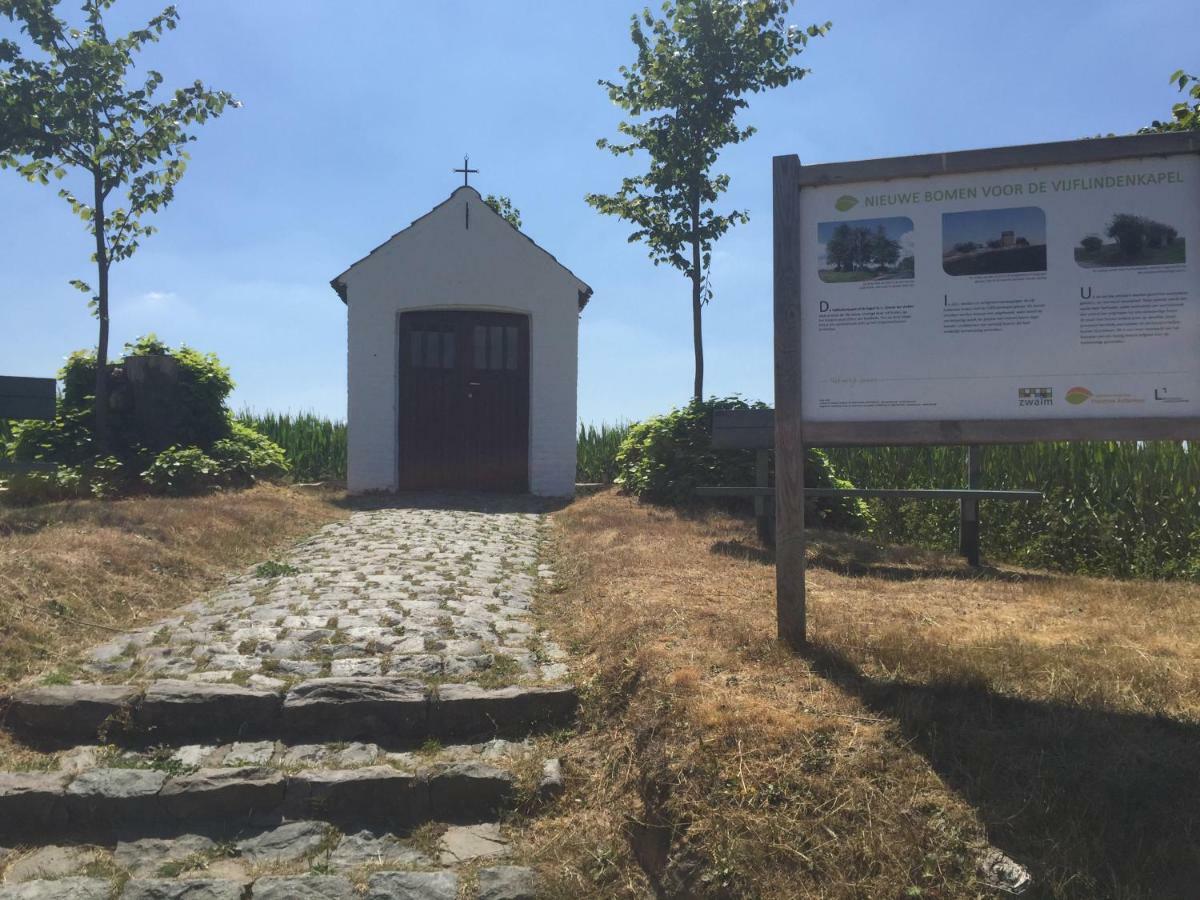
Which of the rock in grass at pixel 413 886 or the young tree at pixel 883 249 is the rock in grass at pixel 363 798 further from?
the young tree at pixel 883 249

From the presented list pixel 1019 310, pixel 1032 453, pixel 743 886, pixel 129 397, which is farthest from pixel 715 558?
pixel 129 397

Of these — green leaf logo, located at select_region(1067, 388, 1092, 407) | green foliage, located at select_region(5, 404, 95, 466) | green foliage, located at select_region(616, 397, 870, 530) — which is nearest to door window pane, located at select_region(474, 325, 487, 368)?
green foliage, located at select_region(616, 397, 870, 530)

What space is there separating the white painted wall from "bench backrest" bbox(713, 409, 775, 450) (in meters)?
5.65

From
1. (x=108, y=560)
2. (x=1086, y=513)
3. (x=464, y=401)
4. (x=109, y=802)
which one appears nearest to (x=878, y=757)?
(x=109, y=802)

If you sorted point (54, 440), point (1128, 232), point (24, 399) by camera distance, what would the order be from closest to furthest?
point (1128, 232), point (24, 399), point (54, 440)

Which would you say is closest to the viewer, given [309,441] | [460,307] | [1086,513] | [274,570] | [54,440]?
[274,570]

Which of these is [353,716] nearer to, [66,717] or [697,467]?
[66,717]

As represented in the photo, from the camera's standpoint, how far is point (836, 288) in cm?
425

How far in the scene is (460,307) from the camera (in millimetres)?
13477

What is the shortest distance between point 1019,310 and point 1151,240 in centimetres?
61

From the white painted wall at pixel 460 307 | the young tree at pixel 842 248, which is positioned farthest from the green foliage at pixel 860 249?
the white painted wall at pixel 460 307

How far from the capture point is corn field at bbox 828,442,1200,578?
852cm

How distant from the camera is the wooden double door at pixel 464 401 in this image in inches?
532

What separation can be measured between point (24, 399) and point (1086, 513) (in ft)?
38.3
